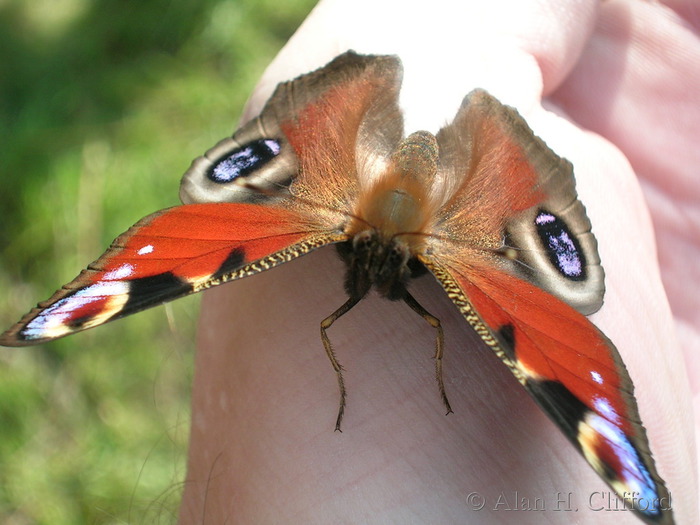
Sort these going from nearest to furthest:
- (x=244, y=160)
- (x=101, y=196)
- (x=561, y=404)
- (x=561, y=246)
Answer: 1. (x=561, y=404)
2. (x=561, y=246)
3. (x=244, y=160)
4. (x=101, y=196)

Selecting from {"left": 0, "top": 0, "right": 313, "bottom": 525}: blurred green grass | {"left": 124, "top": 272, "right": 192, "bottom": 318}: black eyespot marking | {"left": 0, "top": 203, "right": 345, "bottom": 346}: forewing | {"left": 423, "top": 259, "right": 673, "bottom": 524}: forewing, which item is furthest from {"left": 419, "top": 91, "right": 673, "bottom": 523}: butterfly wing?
{"left": 0, "top": 0, "right": 313, "bottom": 525}: blurred green grass

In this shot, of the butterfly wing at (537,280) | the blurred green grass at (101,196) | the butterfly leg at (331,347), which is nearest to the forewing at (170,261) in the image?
the butterfly leg at (331,347)

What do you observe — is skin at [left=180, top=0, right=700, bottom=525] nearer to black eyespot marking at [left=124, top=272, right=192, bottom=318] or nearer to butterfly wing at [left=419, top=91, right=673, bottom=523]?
butterfly wing at [left=419, top=91, right=673, bottom=523]

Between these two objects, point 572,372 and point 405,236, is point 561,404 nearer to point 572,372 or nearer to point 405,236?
point 572,372

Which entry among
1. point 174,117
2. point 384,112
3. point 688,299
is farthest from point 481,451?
point 174,117

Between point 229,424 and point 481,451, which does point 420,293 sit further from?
point 229,424

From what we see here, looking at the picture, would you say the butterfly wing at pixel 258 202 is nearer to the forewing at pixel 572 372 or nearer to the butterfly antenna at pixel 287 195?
the butterfly antenna at pixel 287 195

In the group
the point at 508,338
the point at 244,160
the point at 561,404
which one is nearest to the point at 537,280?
the point at 508,338
